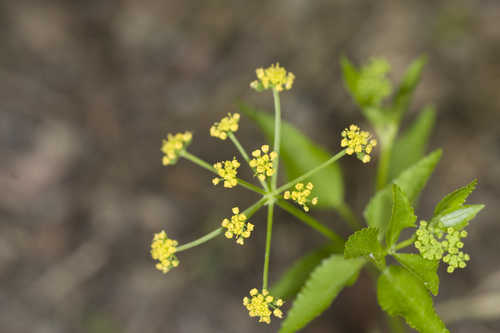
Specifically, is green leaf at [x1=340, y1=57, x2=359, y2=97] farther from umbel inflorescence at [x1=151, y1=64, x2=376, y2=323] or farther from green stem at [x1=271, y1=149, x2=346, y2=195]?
green stem at [x1=271, y1=149, x2=346, y2=195]

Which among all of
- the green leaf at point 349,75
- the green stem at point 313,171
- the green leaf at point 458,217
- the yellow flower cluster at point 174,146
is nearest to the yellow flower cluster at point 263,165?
the green stem at point 313,171

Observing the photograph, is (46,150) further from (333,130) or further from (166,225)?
(333,130)

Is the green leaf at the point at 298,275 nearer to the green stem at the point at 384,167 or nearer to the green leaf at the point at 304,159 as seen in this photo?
the green leaf at the point at 304,159

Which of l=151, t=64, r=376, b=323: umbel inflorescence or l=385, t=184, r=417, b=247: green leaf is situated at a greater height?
l=151, t=64, r=376, b=323: umbel inflorescence

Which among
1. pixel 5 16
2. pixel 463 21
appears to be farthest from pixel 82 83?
pixel 463 21

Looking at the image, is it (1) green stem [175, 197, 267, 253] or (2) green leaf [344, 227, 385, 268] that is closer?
(2) green leaf [344, 227, 385, 268]

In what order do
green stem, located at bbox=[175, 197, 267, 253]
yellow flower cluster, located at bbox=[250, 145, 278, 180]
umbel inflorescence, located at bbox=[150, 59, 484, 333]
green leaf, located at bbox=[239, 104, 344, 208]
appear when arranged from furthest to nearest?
green leaf, located at bbox=[239, 104, 344, 208], yellow flower cluster, located at bbox=[250, 145, 278, 180], green stem, located at bbox=[175, 197, 267, 253], umbel inflorescence, located at bbox=[150, 59, 484, 333]

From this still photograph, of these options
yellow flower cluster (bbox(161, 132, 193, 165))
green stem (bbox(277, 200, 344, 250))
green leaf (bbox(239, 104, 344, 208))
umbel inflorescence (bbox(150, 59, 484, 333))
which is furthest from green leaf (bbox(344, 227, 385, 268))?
yellow flower cluster (bbox(161, 132, 193, 165))
